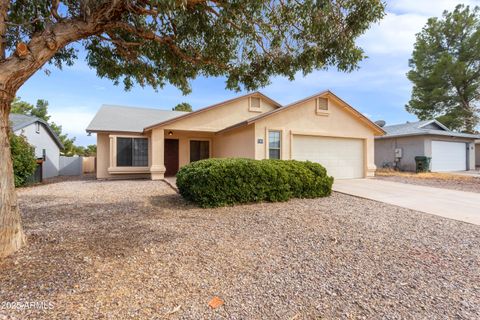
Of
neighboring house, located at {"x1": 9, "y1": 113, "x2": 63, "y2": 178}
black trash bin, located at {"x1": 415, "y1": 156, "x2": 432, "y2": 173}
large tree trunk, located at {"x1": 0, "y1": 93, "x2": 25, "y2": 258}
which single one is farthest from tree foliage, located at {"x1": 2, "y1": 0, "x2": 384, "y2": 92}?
black trash bin, located at {"x1": 415, "y1": 156, "x2": 432, "y2": 173}

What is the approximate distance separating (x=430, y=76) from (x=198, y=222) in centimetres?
3256

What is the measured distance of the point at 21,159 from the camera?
1135 cm

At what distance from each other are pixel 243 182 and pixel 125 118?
1216cm

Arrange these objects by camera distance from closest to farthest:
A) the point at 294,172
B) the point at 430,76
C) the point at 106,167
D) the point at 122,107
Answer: the point at 294,172, the point at 106,167, the point at 122,107, the point at 430,76

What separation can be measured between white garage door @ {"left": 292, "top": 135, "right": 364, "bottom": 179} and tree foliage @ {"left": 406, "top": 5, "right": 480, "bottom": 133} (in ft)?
69.3

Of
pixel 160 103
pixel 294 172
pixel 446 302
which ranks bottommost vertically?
pixel 446 302

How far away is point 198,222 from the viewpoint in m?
5.32

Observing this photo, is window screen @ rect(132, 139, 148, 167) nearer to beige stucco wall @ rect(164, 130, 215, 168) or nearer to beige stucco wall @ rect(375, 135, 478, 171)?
beige stucco wall @ rect(164, 130, 215, 168)

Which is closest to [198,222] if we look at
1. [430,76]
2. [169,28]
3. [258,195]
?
[258,195]

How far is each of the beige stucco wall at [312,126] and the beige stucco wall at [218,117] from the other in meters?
4.10

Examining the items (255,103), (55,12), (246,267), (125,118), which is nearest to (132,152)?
(125,118)

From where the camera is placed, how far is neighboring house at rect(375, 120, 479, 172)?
19.0m

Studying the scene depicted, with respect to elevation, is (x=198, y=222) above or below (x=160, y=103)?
below

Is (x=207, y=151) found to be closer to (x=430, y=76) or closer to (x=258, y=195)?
(x=258, y=195)
